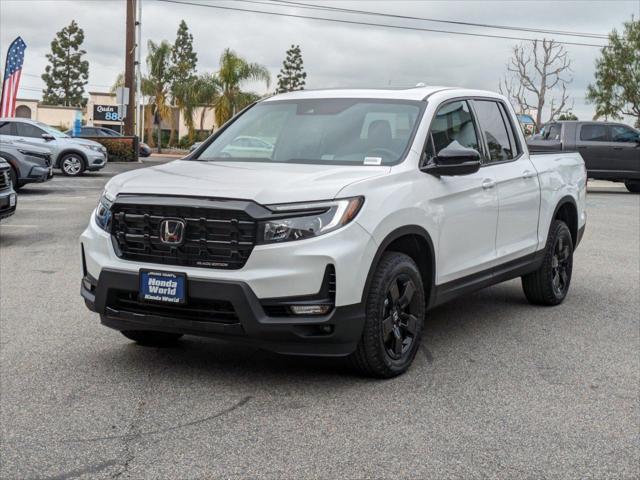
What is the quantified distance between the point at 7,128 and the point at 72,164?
137 inches

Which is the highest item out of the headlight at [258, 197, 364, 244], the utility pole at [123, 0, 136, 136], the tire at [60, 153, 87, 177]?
the utility pole at [123, 0, 136, 136]

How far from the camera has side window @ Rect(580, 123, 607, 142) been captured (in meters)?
26.3

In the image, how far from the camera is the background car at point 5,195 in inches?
465

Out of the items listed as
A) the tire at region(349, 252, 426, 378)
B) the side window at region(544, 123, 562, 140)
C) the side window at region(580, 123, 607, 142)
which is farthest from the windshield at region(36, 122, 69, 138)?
the tire at region(349, 252, 426, 378)

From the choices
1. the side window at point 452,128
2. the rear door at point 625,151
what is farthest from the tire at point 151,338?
the rear door at point 625,151

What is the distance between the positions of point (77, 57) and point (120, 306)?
99.5 meters

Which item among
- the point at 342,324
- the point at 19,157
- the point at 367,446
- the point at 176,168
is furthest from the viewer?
the point at 19,157

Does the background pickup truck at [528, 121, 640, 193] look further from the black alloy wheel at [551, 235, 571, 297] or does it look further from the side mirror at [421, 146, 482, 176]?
the side mirror at [421, 146, 482, 176]

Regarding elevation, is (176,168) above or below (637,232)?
above

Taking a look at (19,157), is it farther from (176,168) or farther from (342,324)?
(342,324)

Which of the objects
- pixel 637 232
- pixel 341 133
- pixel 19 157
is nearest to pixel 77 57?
pixel 19 157

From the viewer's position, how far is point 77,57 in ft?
328

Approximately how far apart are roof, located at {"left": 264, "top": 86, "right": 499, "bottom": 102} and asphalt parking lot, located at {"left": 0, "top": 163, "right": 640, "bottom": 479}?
1.80 metres

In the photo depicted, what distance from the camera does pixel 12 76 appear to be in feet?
115
